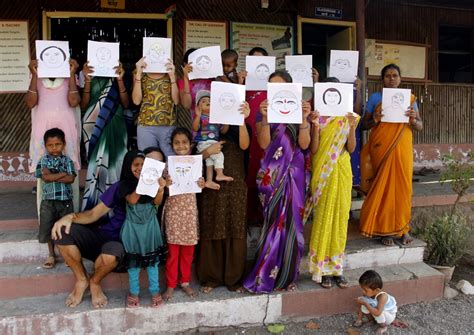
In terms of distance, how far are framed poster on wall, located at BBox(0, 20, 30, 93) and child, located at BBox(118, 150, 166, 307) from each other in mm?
3228

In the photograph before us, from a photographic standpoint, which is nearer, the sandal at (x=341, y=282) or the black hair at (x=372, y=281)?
the black hair at (x=372, y=281)

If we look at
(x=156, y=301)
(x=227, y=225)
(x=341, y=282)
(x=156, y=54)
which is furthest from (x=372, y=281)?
(x=156, y=54)

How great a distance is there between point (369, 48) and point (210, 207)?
4.52 m

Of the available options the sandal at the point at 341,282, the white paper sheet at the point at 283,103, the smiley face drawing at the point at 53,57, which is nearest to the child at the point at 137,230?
the white paper sheet at the point at 283,103

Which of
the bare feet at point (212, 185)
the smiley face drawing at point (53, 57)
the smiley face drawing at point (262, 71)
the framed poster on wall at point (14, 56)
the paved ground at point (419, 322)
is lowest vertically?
the paved ground at point (419, 322)

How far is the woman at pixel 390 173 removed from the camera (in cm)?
350

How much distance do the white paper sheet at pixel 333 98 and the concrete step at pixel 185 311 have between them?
1.36 metres

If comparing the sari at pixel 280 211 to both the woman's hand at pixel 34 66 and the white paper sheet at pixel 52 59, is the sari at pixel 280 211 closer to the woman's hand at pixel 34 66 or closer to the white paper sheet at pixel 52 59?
the white paper sheet at pixel 52 59

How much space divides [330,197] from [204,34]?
10.9ft

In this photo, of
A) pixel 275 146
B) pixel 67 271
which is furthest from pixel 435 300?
pixel 67 271

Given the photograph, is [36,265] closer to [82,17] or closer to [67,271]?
[67,271]

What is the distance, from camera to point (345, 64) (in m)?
3.61

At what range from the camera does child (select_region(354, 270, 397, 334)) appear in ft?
9.65

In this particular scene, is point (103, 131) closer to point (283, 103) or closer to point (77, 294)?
point (77, 294)
